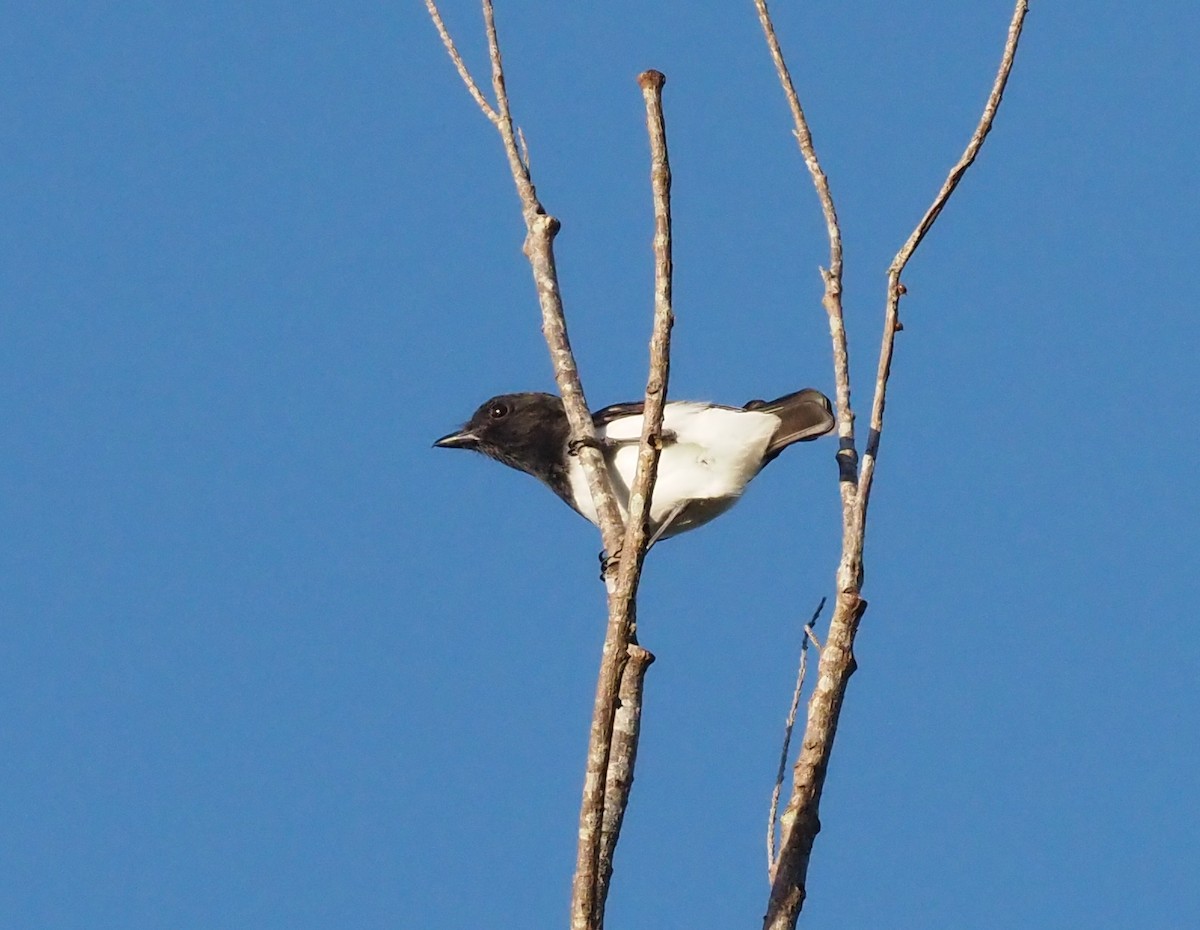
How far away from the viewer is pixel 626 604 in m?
3.99

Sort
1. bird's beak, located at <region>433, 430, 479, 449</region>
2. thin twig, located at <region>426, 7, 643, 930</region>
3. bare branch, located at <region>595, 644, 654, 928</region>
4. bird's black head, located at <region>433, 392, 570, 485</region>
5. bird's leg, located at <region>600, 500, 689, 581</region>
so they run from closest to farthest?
bare branch, located at <region>595, 644, 654, 928</region>
bird's leg, located at <region>600, 500, 689, 581</region>
thin twig, located at <region>426, 7, 643, 930</region>
bird's black head, located at <region>433, 392, 570, 485</region>
bird's beak, located at <region>433, 430, 479, 449</region>

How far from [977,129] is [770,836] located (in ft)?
7.52

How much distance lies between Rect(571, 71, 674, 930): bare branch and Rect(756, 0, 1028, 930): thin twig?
1.56 feet

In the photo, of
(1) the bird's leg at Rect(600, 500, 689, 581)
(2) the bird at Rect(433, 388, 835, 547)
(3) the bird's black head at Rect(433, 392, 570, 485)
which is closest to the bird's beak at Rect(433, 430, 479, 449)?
(3) the bird's black head at Rect(433, 392, 570, 485)

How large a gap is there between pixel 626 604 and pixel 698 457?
3990 millimetres

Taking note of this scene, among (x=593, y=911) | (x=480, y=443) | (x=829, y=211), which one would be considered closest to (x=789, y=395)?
(x=480, y=443)

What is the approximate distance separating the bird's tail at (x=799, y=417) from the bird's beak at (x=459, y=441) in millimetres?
1816

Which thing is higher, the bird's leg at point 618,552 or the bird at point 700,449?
the bird at point 700,449

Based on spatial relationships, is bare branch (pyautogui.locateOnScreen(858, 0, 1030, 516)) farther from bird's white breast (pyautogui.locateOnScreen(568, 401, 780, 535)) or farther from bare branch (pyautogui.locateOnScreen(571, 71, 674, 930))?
bird's white breast (pyautogui.locateOnScreen(568, 401, 780, 535))

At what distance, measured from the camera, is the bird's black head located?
852 cm

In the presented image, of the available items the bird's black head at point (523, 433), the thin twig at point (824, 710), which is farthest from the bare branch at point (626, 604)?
the bird's black head at point (523, 433)

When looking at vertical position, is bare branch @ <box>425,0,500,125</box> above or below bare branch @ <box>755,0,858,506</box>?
above

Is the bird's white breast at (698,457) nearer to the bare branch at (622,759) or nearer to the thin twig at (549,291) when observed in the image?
the thin twig at (549,291)

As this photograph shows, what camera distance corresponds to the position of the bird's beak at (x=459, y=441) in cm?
903
